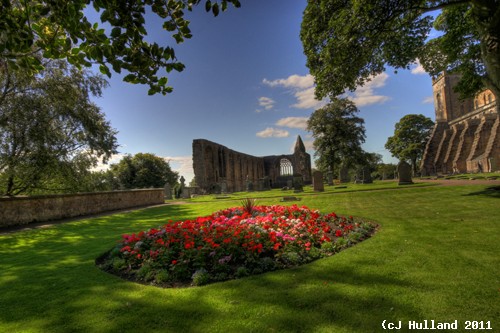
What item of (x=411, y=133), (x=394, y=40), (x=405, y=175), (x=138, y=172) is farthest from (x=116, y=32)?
(x=411, y=133)

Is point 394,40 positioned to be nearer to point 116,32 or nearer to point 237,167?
point 116,32

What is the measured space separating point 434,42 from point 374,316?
14847 mm

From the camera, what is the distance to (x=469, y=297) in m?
2.95

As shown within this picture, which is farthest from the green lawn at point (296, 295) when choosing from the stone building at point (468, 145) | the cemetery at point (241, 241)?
the stone building at point (468, 145)

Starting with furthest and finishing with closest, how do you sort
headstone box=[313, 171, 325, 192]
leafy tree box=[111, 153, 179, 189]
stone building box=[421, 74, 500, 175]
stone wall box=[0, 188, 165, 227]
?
leafy tree box=[111, 153, 179, 189], stone building box=[421, 74, 500, 175], headstone box=[313, 171, 325, 192], stone wall box=[0, 188, 165, 227]

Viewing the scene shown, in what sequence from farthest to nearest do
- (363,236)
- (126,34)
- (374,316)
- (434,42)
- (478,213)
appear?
(434,42) < (478,213) < (363,236) < (126,34) < (374,316)

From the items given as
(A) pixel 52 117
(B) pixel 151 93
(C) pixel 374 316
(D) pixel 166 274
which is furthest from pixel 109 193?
(C) pixel 374 316

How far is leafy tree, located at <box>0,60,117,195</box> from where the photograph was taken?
505 inches

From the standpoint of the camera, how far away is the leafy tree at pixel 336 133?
3644 centimetres

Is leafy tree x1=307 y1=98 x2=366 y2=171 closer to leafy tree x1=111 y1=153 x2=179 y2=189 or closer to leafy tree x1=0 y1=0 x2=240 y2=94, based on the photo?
leafy tree x1=111 y1=153 x2=179 y2=189

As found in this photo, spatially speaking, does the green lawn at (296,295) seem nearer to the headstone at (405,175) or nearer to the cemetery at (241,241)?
the cemetery at (241,241)

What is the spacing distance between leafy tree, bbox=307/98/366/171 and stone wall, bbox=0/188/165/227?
2717cm

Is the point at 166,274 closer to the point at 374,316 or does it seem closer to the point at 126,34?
the point at 374,316

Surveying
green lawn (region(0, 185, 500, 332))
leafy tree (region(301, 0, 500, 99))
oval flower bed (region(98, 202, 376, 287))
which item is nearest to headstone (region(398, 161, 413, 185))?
leafy tree (region(301, 0, 500, 99))
